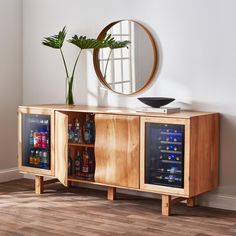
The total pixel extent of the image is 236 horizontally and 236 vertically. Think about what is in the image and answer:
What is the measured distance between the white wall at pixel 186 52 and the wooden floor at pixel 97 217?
452 mm

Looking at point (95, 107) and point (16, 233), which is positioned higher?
point (95, 107)

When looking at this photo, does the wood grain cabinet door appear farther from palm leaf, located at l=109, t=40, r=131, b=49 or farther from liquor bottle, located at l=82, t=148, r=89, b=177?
palm leaf, located at l=109, t=40, r=131, b=49

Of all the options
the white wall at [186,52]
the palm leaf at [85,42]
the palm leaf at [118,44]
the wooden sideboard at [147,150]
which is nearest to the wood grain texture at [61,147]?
the wooden sideboard at [147,150]

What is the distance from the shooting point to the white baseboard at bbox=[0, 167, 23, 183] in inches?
214

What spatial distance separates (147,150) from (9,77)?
1861mm

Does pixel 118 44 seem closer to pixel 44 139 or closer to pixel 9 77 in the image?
pixel 44 139

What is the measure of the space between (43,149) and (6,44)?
1.20 meters

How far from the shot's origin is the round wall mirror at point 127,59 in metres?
4.73

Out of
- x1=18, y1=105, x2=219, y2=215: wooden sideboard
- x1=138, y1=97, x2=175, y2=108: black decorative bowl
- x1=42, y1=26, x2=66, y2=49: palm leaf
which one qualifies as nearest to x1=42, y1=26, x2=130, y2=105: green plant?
x1=42, y1=26, x2=66, y2=49: palm leaf

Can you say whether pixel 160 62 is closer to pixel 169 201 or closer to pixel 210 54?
pixel 210 54

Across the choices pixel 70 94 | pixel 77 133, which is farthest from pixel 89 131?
pixel 70 94

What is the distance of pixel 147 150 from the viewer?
4289 millimetres

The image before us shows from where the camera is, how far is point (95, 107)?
4.96 m

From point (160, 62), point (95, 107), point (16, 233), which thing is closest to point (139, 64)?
point (160, 62)
